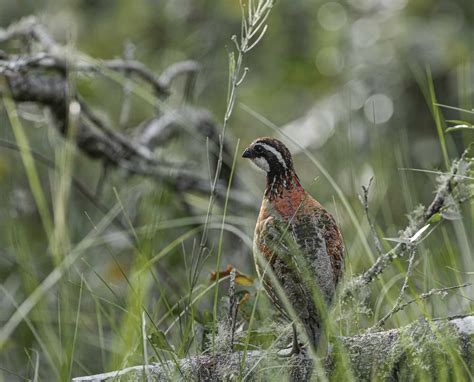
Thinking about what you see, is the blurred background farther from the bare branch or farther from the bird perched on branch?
the bare branch

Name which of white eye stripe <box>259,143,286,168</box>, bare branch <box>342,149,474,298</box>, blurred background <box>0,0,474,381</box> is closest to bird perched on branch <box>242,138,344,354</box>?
bare branch <box>342,149,474,298</box>

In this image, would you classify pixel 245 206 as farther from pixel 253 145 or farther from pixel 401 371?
pixel 401 371

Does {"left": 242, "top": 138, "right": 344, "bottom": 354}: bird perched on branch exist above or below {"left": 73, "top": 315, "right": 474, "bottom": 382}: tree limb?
above

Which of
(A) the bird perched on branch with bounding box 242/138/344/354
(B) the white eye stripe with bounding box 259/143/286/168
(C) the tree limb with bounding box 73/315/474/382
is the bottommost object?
(C) the tree limb with bounding box 73/315/474/382

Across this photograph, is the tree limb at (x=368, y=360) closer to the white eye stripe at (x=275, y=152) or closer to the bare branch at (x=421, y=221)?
the bare branch at (x=421, y=221)

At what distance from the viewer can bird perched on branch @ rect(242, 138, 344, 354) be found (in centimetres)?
341

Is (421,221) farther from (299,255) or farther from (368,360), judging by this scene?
(368,360)

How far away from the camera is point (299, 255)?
131 inches

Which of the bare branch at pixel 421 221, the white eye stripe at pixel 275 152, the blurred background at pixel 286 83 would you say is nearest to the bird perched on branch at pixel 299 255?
the bare branch at pixel 421 221

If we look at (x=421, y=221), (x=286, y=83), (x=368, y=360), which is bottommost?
(x=368, y=360)

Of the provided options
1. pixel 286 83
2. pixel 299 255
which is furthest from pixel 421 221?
pixel 286 83

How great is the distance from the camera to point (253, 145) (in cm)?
431

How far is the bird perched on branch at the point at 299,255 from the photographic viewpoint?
3414mm

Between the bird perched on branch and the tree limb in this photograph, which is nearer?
the tree limb
